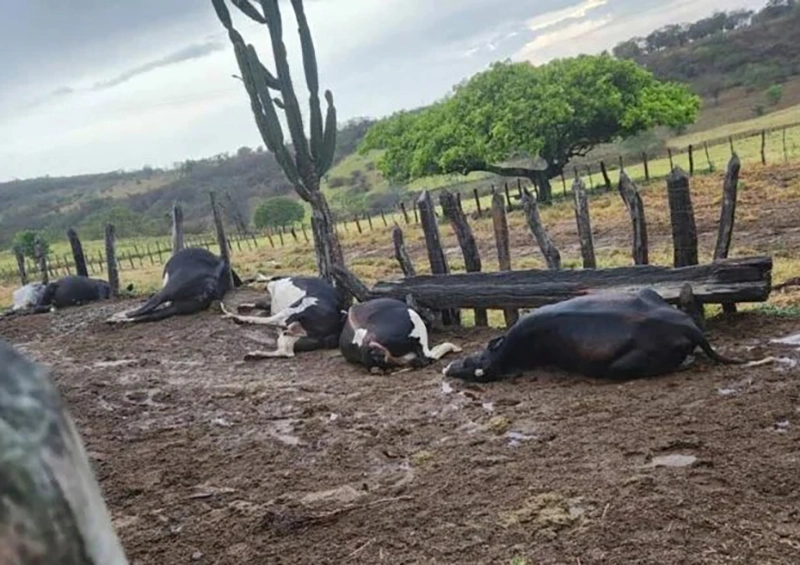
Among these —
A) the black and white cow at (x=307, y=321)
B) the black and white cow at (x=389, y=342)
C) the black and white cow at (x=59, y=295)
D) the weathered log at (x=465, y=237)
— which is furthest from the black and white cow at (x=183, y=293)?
the black and white cow at (x=389, y=342)

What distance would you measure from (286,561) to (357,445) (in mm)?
1332

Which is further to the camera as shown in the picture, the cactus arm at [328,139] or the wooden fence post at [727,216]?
the cactus arm at [328,139]

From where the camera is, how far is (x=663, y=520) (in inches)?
114

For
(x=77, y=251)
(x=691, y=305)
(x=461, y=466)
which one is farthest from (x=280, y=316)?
(x=77, y=251)

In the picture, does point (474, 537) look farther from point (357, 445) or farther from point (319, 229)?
point (319, 229)

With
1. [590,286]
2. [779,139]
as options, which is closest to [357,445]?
[590,286]

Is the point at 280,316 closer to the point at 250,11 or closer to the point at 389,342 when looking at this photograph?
the point at 389,342

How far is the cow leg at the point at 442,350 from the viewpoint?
6.30m

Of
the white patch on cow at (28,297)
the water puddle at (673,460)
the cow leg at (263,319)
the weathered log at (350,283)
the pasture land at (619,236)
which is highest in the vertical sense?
the white patch on cow at (28,297)

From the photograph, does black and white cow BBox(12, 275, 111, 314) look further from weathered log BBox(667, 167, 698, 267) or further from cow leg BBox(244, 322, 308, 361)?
weathered log BBox(667, 167, 698, 267)

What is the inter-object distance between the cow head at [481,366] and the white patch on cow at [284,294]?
108 inches

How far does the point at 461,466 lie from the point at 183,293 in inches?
262

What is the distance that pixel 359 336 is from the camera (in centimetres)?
643

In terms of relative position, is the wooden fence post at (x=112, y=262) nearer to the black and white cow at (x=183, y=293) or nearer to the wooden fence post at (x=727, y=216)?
the black and white cow at (x=183, y=293)
